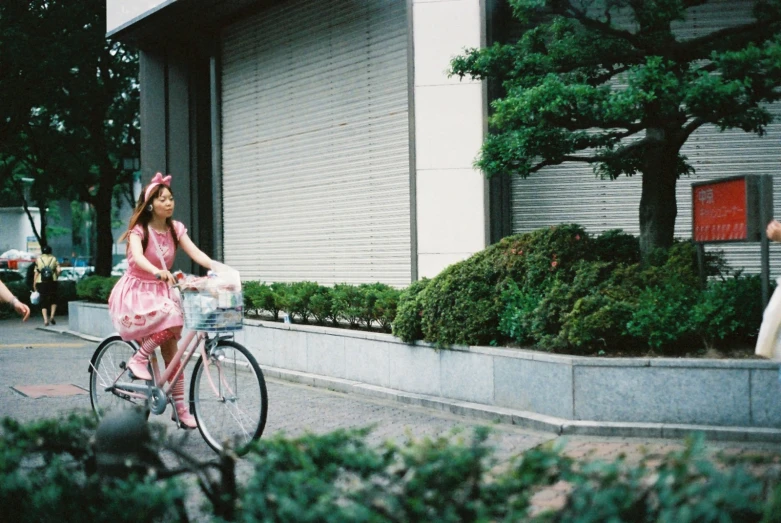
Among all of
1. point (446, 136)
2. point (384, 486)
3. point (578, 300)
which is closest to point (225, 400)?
point (578, 300)

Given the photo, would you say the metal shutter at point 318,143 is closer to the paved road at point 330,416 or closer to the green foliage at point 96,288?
the green foliage at point 96,288

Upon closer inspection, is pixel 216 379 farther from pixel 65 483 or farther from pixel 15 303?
pixel 65 483

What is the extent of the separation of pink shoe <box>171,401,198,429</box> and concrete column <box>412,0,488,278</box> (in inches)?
215

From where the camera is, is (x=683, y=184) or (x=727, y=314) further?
(x=683, y=184)

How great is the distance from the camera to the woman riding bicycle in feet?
22.5

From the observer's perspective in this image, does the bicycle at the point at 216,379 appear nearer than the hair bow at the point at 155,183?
Yes

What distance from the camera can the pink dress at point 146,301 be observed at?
22.4 feet

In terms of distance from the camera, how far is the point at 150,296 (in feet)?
22.7

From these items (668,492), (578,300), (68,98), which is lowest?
(668,492)

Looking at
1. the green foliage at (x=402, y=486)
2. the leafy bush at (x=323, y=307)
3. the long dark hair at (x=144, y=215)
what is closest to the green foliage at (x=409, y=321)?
the leafy bush at (x=323, y=307)

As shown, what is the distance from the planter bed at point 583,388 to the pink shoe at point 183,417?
2475 millimetres

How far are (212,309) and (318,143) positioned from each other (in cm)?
869

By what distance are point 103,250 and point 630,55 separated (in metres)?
21.4

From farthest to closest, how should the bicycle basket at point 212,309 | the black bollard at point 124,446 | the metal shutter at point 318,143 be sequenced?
the metal shutter at point 318,143 → the bicycle basket at point 212,309 → the black bollard at point 124,446
